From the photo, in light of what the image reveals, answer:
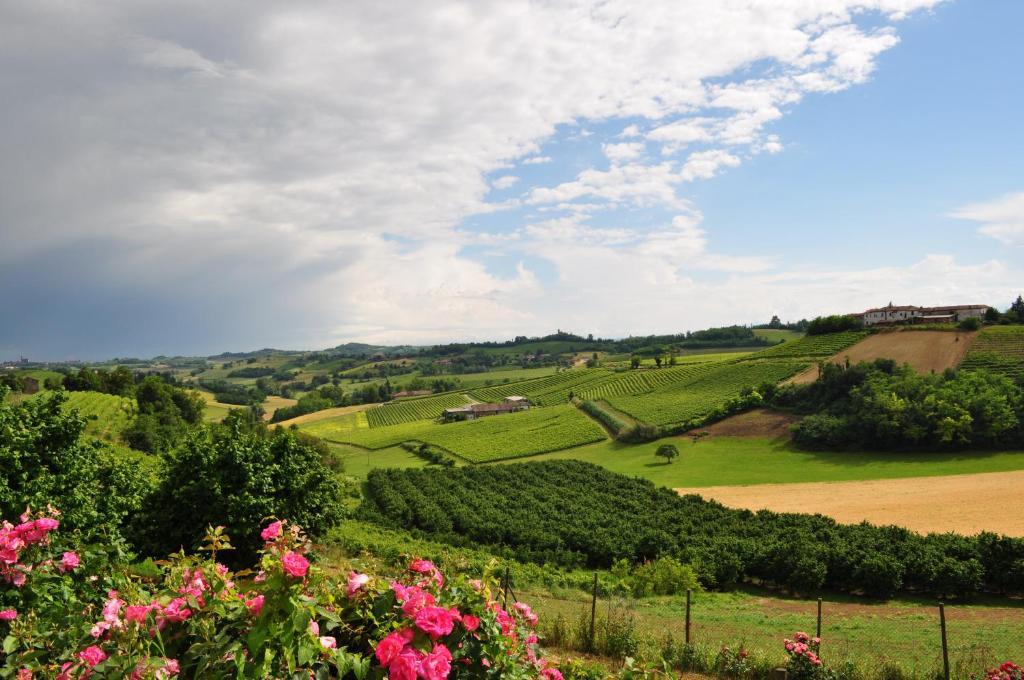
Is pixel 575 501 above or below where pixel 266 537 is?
below

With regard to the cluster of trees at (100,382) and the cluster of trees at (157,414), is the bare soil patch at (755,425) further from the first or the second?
the cluster of trees at (100,382)

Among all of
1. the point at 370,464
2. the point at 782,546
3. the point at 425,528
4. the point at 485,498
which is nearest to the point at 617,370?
the point at 370,464

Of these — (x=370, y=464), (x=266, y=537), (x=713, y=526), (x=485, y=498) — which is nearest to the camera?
(x=266, y=537)

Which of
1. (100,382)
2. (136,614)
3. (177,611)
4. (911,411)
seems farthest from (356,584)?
(100,382)

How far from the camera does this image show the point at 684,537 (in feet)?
97.8

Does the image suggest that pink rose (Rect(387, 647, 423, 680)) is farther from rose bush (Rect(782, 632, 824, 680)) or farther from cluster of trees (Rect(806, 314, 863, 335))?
cluster of trees (Rect(806, 314, 863, 335))

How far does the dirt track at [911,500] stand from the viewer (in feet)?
110

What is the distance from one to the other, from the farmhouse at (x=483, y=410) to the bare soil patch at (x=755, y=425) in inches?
1490

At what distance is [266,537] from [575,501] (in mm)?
38668

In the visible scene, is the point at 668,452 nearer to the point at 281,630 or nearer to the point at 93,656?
the point at 281,630

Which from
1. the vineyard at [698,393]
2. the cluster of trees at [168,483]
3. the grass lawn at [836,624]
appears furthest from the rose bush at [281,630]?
the vineyard at [698,393]

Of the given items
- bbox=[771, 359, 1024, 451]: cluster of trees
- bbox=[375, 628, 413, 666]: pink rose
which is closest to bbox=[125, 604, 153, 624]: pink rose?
bbox=[375, 628, 413, 666]: pink rose

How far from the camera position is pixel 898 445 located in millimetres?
56125

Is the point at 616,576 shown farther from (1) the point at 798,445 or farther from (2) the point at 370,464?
(2) the point at 370,464
